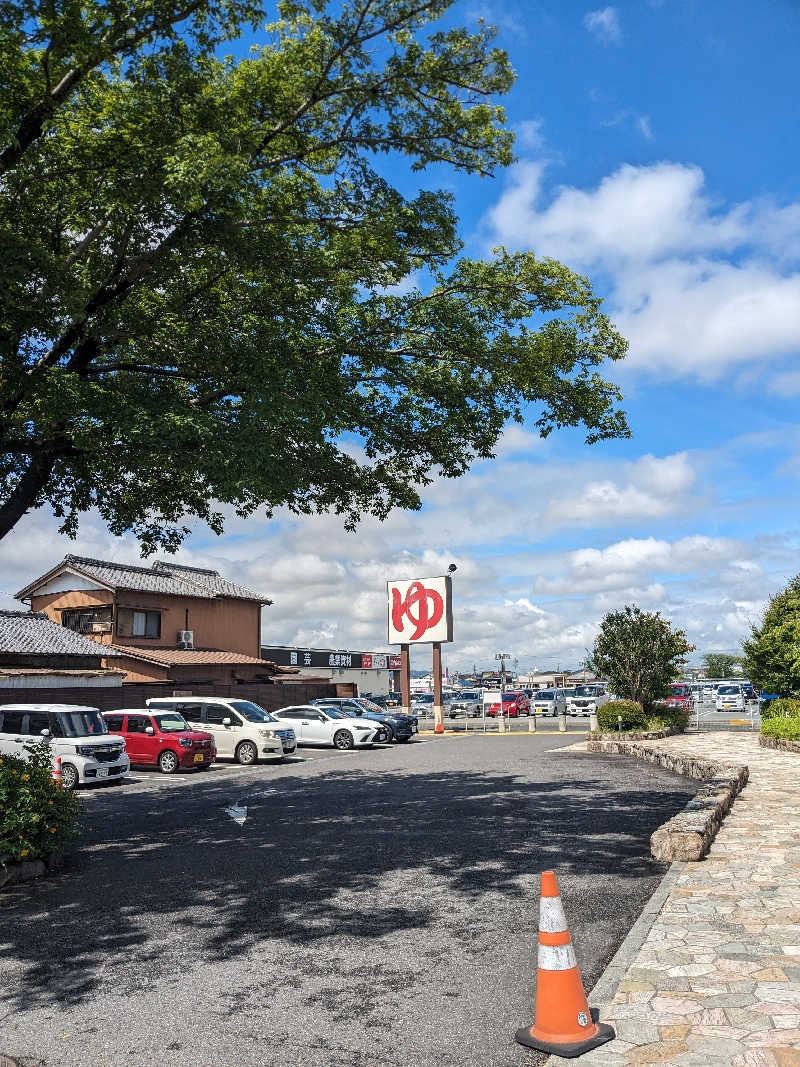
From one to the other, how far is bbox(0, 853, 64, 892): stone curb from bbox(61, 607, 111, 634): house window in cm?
3336

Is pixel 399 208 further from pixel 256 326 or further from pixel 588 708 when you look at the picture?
pixel 588 708

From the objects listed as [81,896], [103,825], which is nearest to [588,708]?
[103,825]

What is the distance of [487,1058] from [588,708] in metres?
50.9

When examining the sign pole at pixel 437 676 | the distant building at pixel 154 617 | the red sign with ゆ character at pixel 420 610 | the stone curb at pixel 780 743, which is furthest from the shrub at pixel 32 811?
the red sign with ゆ character at pixel 420 610

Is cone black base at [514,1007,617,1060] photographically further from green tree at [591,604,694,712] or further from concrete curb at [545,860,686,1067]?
green tree at [591,604,694,712]

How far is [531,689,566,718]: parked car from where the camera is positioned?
54000 millimetres

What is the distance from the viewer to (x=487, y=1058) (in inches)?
178

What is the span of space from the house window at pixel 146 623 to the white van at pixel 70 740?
2386 centimetres

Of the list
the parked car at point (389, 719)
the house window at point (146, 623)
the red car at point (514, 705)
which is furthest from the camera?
the red car at point (514, 705)

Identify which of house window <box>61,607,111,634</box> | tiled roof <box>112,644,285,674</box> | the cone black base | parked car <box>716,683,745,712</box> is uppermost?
house window <box>61,607,111,634</box>

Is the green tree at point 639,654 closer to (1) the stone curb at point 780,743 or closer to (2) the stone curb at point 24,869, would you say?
(1) the stone curb at point 780,743

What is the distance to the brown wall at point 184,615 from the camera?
41875 millimetres

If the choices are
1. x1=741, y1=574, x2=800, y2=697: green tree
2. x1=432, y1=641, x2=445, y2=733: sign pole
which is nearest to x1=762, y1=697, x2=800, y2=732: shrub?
x1=741, y1=574, x2=800, y2=697: green tree

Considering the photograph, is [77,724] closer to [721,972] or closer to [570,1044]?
[721,972]
